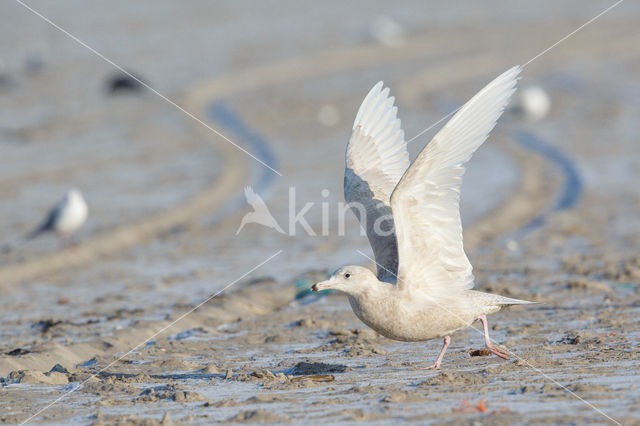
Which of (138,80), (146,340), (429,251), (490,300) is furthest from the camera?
(138,80)

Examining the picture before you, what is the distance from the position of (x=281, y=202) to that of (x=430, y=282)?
7.82 m

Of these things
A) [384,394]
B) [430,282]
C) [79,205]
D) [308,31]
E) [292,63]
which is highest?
[308,31]

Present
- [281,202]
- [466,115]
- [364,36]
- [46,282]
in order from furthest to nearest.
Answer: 1. [364,36]
2. [281,202]
3. [46,282]
4. [466,115]

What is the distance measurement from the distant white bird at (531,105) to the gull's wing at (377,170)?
1209 cm

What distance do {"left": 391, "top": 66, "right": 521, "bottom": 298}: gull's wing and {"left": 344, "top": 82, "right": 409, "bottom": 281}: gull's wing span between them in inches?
10.4

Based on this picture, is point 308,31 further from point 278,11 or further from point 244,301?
point 244,301

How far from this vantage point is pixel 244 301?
31.3ft

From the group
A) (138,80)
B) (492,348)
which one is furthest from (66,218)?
→ (138,80)

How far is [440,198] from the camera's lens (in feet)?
22.3

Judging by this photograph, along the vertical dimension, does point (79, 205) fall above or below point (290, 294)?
above

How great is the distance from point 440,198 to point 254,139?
1362 cm

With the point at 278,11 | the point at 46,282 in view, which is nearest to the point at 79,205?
the point at 46,282

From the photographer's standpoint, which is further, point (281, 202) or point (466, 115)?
point (281, 202)

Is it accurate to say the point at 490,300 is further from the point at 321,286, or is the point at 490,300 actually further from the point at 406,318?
the point at 321,286
